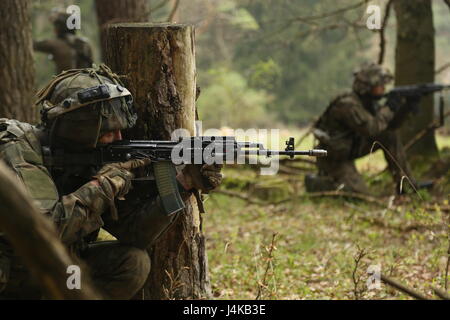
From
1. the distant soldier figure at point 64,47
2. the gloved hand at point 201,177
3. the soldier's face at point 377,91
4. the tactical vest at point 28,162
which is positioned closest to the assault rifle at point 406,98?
the soldier's face at point 377,91

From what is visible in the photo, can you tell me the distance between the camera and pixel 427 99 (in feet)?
32.5

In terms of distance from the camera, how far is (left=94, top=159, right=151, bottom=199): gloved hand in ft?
11.9

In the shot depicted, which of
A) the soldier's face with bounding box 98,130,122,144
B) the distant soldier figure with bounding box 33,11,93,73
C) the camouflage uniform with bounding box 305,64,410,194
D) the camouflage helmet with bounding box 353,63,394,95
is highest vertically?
the distant soldier figure with bounding box 33,11,93,73

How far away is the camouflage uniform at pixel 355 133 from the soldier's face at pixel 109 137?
199 inches

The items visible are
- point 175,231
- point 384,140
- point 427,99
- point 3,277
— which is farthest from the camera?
point 427,99

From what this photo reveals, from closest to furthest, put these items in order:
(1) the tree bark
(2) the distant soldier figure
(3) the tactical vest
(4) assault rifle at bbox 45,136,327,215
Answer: (1) the tree bark < (3) the tactical vest < (4) assault rifle at bbox 45,136,327,215 < (2) the distant soldier figure

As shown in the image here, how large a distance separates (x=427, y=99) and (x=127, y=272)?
294 inches

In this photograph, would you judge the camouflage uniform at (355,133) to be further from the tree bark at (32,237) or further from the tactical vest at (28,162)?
the tree bark at (32,237)

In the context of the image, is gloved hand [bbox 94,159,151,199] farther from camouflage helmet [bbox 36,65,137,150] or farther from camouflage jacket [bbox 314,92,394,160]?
camouflage jacket [bbox 314,92,394,160]

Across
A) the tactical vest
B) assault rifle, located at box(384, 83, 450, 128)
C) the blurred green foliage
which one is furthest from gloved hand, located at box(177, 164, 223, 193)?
the blurred green foliage

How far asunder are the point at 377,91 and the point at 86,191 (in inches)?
224

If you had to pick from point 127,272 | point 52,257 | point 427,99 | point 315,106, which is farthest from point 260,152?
point 315,106

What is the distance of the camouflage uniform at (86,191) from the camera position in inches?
138

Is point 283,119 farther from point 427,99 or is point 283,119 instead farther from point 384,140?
point 384,140
